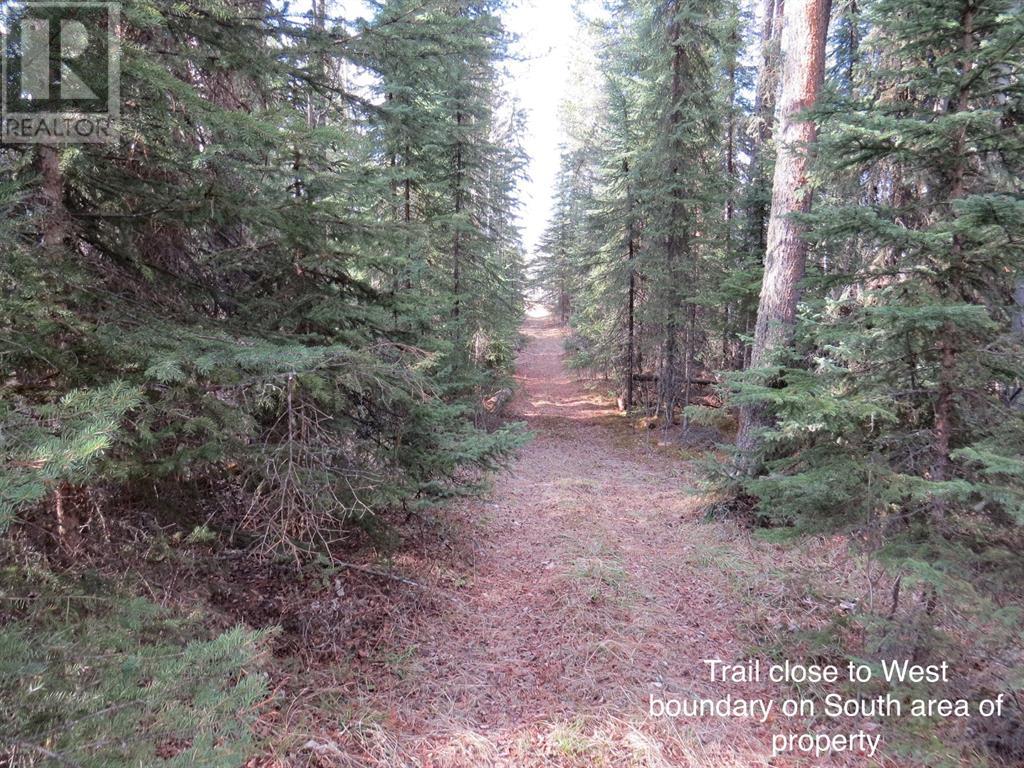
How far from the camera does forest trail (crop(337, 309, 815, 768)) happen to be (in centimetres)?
342

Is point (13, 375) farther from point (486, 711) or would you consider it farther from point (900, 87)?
point (900, 87)

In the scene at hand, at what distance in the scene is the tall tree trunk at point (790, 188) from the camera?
6.74 m

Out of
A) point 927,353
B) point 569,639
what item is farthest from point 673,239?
point 569,639

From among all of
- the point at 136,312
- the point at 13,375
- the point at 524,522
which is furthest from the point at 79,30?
the point at 524,522

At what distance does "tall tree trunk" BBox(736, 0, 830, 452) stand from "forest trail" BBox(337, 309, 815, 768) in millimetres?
2368

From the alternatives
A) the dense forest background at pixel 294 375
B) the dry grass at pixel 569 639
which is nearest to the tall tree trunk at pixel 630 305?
the dry grass at pixel 569 639

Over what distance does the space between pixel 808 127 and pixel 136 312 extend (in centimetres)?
794

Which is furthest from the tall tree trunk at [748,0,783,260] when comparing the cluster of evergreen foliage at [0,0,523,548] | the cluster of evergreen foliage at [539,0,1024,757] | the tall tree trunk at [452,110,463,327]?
the cluster of evergreen foliage at [0,0,523,548]

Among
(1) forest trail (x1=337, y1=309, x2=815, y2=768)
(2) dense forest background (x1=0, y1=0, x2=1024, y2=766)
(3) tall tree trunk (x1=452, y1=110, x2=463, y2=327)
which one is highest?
(3) tall tree trunk (x1=452, y1=110, x2=463, y2=327)

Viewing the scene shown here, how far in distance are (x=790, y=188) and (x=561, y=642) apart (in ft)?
21.4

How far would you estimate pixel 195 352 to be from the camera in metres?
3.25

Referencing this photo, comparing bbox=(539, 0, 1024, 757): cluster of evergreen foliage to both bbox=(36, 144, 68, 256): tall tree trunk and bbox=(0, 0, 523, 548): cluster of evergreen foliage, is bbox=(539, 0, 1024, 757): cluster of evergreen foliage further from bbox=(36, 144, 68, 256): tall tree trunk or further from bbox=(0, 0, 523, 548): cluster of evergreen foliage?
bbox=(36, 144, 68, 256): tall tree trunk

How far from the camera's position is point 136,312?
3.54 meters

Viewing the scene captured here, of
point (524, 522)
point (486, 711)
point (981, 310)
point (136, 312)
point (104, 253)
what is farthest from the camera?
point (524, 522)
